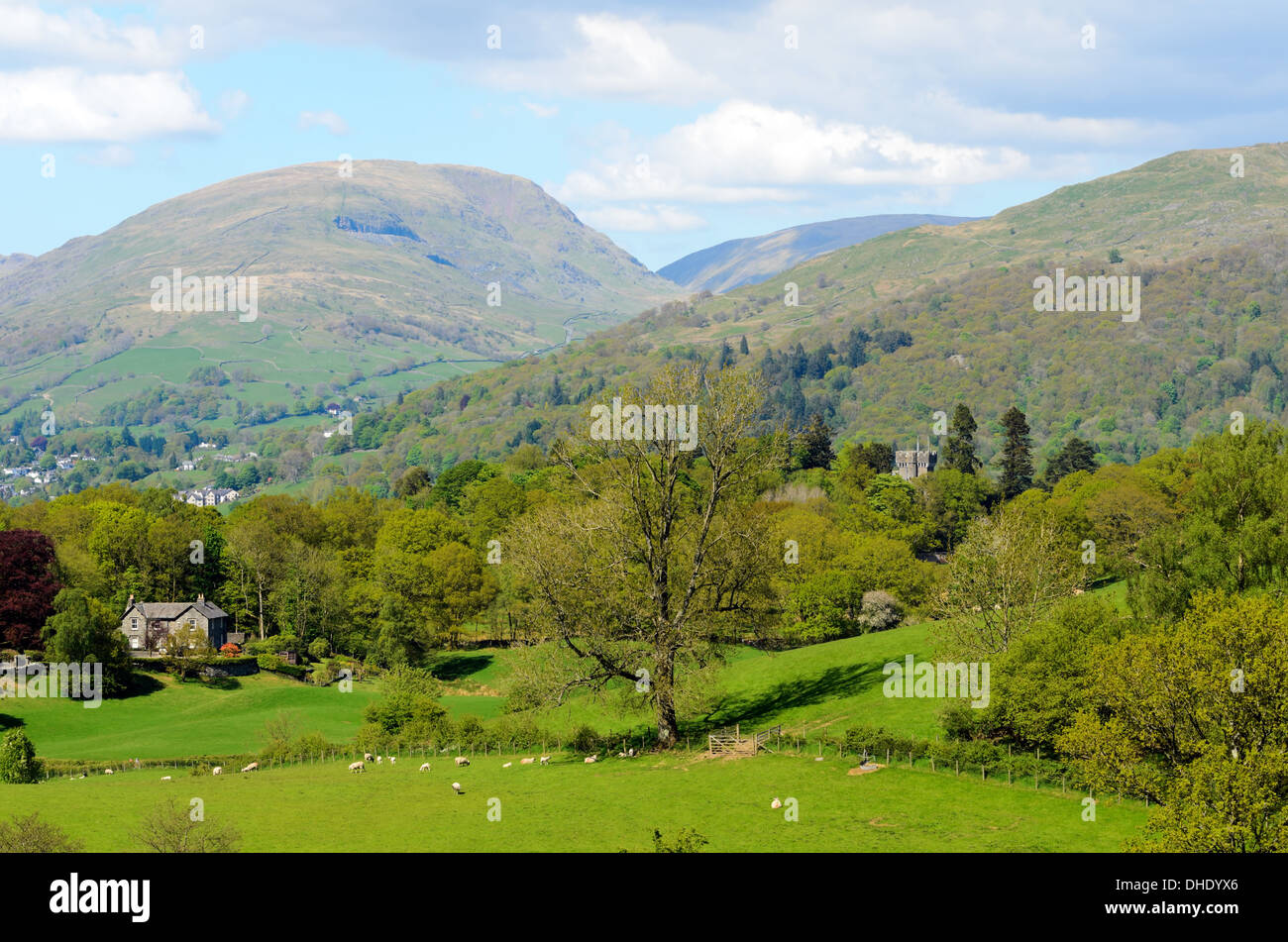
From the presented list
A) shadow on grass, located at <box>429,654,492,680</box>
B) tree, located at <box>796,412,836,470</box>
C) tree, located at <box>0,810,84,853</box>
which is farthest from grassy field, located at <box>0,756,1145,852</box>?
tree, located at <box>796,412,836,470</box>

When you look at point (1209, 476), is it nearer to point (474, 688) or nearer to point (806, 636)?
point (806, 636)

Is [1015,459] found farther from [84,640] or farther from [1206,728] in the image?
[1206,728]

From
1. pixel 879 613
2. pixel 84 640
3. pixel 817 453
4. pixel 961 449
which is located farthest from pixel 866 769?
pixel 961 449

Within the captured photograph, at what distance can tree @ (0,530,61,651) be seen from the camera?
87.0 m

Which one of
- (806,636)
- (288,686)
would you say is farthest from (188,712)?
(806,636)

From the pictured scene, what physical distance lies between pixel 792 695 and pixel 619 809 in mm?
20942

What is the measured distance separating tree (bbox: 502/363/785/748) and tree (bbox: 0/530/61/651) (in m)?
55.0

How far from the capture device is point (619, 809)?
41062 mm

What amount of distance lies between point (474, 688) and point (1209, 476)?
208 feet

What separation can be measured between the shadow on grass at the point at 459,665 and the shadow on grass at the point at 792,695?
46.2m

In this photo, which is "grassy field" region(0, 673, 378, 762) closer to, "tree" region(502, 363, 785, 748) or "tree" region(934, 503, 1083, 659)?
"tree" region(502, 363, 785, 748)

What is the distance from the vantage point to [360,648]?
108312 millimetres
